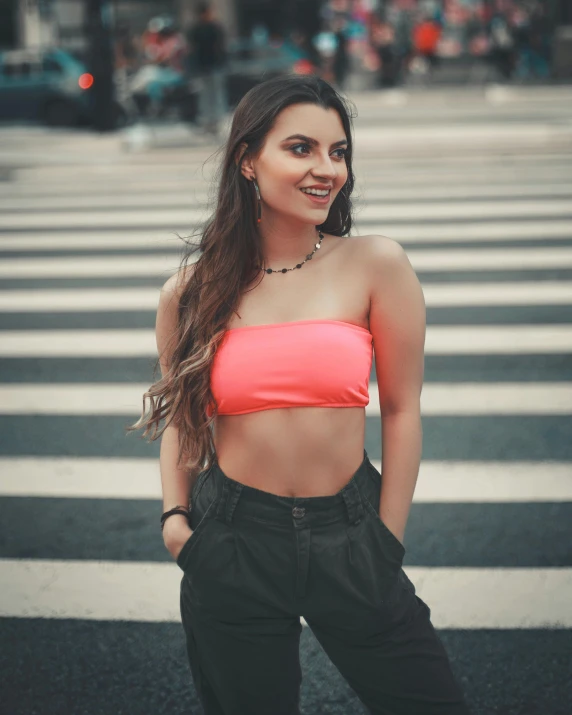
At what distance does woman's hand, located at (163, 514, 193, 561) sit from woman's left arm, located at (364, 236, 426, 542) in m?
0.44

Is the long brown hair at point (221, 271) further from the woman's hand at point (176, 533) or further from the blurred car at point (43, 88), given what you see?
the blurred car at point (43, 88)

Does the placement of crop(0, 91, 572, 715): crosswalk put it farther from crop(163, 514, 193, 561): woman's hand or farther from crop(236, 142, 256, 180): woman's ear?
crop(236, 142, 256, 180): woman's ear

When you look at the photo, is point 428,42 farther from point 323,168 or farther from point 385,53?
point 323,168


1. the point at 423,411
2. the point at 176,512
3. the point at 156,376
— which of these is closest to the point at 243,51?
the point at 156,376

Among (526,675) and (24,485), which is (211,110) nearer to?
(24,485)

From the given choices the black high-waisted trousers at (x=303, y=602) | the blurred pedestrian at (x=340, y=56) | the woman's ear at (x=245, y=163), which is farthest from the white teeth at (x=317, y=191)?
the blurred pedestrian at (x=340, y=56)

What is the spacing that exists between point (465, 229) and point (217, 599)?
866cm

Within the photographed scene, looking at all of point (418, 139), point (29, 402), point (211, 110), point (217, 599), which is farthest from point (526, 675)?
point (211, 110)

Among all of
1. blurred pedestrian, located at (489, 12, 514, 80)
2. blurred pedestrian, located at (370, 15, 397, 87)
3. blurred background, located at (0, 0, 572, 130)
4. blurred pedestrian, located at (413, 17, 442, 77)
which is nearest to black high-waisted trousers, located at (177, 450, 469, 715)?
blurred background, located at (0, 0, 572, 130)

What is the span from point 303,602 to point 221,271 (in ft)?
2.45

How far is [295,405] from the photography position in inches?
83.5

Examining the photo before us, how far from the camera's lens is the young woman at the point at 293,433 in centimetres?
207

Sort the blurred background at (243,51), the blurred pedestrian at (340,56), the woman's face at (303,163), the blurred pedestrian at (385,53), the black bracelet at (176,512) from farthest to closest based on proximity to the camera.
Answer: the blurred pedestrian at (385,53)
the blurred pedestrian at (340,56)
the blurred background at (243,51)
the black bracelet at (176,512)
the woman's face at (303,163)

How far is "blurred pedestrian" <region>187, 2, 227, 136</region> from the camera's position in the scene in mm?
17344
